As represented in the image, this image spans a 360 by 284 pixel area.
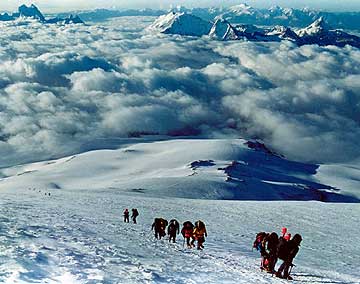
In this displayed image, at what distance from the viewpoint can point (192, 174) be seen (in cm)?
11375

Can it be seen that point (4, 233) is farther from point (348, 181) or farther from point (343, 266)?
point (348, 181)

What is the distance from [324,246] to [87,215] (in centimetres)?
1427

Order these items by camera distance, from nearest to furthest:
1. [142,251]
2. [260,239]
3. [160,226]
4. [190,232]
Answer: [142,251]
[260,239]
[190,232]
[160,226]

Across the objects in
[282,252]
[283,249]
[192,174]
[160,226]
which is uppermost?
[192,174]

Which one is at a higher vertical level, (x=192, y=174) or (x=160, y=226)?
(x=192, y=174)

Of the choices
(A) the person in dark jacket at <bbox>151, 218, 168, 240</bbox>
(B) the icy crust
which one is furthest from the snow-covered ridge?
(A) the person in dark jacket at <bbox>151, 218, 168, 240</bbox>

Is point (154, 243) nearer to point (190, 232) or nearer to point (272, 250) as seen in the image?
point (190, 232)

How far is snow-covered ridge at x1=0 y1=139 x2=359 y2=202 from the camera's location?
322 ft

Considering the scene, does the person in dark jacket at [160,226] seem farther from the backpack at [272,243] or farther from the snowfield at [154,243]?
the backpack at [272,243]

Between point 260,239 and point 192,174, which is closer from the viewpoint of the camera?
point 260,239

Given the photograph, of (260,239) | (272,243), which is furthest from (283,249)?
(260,239)

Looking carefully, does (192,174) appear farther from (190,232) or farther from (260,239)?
(260,239)

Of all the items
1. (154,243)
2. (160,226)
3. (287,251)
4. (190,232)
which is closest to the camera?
(287,251)

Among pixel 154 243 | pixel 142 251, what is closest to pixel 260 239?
pixel 142 251
